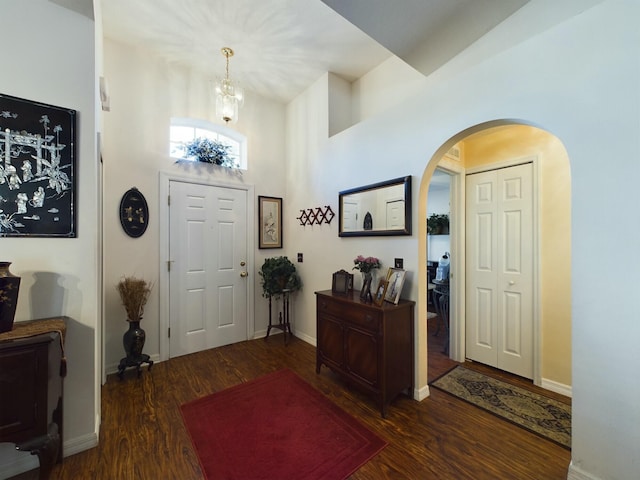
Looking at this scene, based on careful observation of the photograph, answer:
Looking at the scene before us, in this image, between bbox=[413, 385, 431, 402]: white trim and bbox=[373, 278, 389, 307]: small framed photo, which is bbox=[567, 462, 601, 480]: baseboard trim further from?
bbox=[373, 278, 389, 307]: small framed photo

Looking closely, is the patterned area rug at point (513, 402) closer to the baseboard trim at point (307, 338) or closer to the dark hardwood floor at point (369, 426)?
the dark hardwood floor at point (369, 426)

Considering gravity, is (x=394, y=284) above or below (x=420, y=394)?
above

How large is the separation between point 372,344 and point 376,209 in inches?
50.5

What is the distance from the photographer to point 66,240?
167 centimetres

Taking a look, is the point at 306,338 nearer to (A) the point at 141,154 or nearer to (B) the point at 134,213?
(B) the point at 134,213

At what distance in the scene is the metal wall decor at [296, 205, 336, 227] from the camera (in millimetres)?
3332

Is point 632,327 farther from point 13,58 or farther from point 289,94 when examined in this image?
point 289,94

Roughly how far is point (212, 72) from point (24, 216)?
8.78ft

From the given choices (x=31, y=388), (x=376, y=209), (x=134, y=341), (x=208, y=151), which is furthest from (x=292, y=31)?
(x=134, y=341)

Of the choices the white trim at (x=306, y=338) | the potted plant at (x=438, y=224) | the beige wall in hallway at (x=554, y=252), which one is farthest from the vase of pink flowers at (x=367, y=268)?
the potted plant at (x=438, y=224)

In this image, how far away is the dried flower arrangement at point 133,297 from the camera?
2.71m

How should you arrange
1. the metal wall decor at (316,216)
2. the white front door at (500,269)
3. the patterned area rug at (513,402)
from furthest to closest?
the metal wall decor at (316,216), the white front door at (500,269), the patterned area rug at (513,402)

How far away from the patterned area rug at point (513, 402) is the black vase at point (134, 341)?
293 centimetres

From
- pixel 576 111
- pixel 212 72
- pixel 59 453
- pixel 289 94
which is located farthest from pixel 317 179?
pixel 59 453
